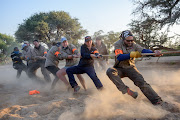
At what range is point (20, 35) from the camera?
30.2 m

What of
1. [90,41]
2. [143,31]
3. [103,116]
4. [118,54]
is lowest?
[103,116]

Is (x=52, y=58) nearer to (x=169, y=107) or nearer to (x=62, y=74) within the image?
(x=62, y=74)

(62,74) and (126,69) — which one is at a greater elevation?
(126,69)

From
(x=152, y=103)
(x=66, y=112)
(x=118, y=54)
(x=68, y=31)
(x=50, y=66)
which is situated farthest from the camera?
(x=68, y=31)

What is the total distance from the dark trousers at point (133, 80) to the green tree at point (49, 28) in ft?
89.5

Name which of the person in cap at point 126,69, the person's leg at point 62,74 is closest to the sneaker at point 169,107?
the person in cap at point 126,69

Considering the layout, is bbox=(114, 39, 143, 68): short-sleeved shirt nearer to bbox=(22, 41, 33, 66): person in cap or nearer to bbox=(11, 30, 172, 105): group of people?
bbox=(11, 30, 172, 105): group of people

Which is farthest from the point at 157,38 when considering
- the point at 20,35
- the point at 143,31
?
the point at 20,35

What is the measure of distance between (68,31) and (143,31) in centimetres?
2114

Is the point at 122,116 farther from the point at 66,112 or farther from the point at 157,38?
the point at 157,38

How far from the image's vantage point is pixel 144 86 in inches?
140

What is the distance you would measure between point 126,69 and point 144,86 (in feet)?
1.87

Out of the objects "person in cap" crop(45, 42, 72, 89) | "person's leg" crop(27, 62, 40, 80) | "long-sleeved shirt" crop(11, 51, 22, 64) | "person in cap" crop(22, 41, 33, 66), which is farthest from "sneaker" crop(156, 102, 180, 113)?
"long-sleeved shirt" crop(11, 51, 22, 64)

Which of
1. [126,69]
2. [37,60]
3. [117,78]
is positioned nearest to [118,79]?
[117,78]
